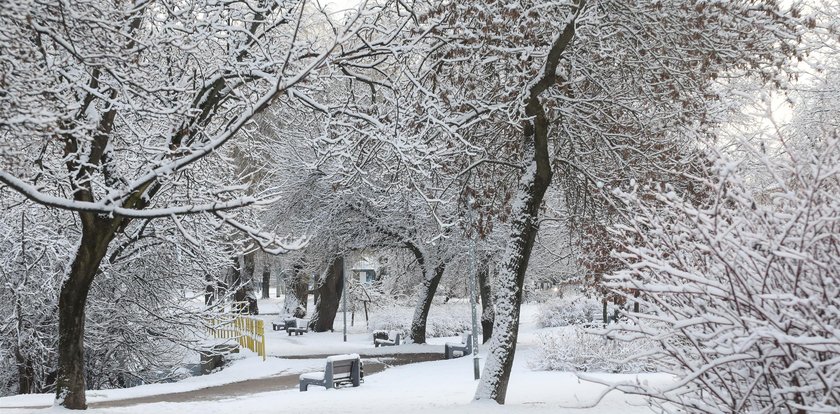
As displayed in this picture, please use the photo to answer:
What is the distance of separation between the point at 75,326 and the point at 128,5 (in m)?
4.42

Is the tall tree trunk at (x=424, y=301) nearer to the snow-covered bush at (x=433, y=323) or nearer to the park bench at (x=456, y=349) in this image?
the park bench at (x=456, y=349)

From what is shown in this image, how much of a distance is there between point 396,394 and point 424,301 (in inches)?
499

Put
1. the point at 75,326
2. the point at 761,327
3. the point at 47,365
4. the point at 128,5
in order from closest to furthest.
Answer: the point at 761,327 → the point at 128,5 → the point at 75,326 → the point at 47,365

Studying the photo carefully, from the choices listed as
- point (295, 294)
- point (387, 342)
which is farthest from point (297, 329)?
point (295, 294)

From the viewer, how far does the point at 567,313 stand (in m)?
38.4

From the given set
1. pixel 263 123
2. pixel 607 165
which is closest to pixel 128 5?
pixel 607 165

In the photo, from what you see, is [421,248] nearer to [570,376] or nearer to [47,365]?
[570,376]

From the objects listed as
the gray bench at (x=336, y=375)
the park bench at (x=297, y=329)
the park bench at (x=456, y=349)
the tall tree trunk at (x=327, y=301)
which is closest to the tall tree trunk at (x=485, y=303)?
the park bench at (x=456, y=349)

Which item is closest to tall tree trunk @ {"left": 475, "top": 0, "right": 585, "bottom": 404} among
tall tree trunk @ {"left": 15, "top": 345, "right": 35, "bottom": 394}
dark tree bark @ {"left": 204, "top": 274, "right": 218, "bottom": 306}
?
dark tree bark @ {"left": 204, "top": 274, "right": 218, "bottom": 306}

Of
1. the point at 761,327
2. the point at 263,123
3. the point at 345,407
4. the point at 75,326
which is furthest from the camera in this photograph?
the point at 263,123

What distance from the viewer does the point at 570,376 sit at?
1747 cm

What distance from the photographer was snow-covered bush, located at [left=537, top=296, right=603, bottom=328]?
38.2 m

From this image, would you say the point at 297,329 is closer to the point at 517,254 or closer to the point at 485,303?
the point at 485,303

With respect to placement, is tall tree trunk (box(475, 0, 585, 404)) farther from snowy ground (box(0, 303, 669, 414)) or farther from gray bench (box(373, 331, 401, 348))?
gray bench (box(373, 331, 401, 348))
